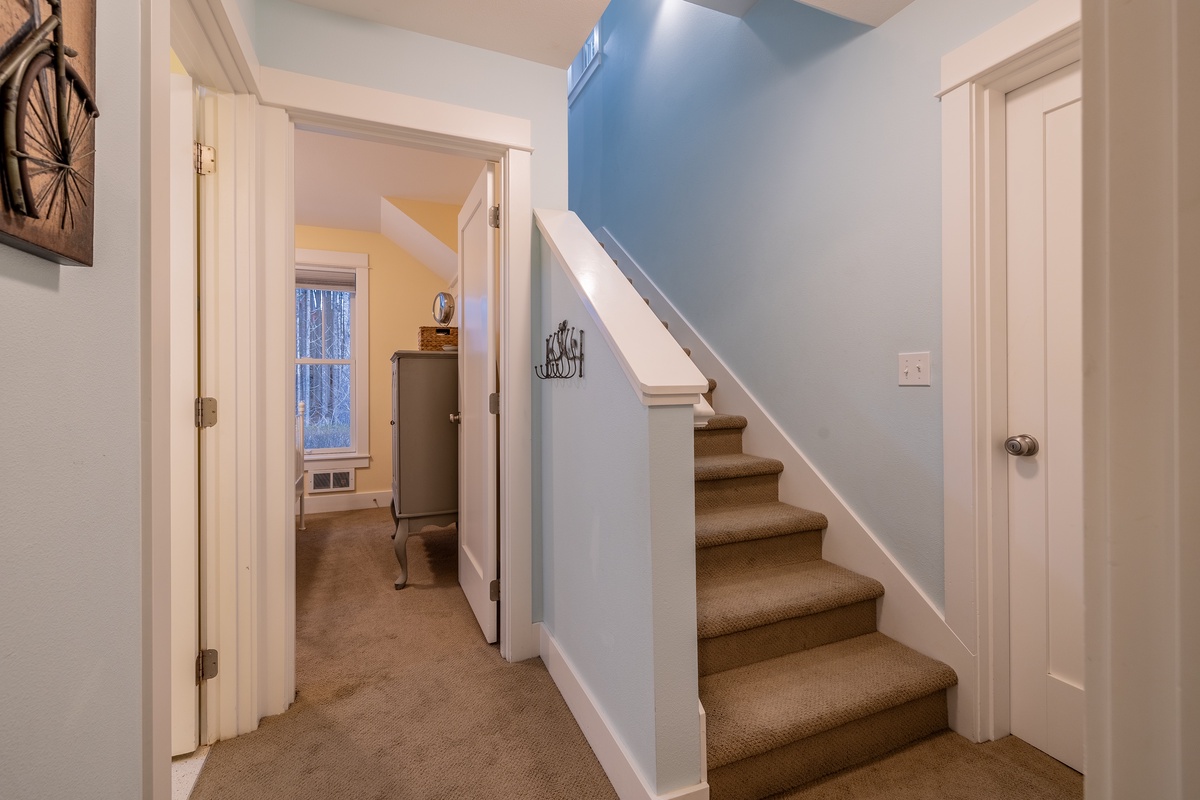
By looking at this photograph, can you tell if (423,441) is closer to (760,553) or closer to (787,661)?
(760,553)

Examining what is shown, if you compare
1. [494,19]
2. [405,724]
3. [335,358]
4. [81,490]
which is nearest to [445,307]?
[335,358]

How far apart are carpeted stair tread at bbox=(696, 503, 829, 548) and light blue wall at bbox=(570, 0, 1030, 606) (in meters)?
0.18

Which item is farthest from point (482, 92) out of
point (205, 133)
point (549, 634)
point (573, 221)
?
point (549, 634)

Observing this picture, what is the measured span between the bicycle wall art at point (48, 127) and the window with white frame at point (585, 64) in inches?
151

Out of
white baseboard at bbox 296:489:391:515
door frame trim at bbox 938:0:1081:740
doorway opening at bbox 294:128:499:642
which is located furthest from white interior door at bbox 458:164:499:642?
white baseboard at bbox 296:489:391:515

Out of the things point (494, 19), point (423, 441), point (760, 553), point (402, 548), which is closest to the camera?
point (494, 19)

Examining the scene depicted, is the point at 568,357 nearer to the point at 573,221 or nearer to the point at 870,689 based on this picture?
the point at 573,221

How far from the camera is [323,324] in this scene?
4.62 m

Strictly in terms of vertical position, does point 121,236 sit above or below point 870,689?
above

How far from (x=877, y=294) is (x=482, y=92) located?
159 centimetres

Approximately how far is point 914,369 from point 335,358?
14.6 feet

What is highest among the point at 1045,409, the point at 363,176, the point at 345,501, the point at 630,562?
the point at 363,176

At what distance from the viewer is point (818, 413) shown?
2068 mm

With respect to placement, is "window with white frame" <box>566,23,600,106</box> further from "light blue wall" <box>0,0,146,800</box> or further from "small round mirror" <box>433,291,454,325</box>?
"light blue wall" <box>0,0,146,800</box>
